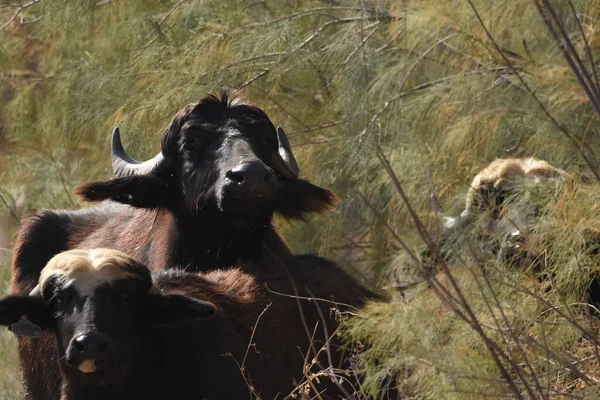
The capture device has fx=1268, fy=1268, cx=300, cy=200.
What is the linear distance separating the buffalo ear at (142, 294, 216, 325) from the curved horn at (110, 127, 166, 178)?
203 cm

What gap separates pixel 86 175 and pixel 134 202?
3.53 meters

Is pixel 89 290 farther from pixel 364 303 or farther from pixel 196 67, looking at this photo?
pixel 196 67

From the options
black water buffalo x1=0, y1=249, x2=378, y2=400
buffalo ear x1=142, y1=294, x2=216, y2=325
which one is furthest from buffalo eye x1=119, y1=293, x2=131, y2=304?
buffalo ear x1=142, y1=294, x2=216, y2=325

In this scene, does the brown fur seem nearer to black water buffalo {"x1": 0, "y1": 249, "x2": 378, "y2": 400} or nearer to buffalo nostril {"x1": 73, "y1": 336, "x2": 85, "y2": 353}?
black water buffalo {"x1": 0, "y1": 249, "x2": 378, "y2": 400}

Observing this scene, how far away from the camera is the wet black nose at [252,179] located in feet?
21.9

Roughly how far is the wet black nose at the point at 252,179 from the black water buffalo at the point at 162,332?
62cm

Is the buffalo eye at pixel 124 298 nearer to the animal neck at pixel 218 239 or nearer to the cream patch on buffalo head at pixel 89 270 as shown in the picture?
the cream patch on buffalo head at pixel 89 270

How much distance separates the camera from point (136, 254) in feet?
25.1

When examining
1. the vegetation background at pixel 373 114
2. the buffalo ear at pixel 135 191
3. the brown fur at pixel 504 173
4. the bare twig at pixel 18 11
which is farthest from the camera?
the bare twig at pixel 18 11

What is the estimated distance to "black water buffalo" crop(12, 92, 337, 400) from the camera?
699 cm

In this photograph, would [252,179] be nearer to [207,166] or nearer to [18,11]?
[207,166]

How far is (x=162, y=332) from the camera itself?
5.74 meters

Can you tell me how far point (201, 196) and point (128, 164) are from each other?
2.65 feet

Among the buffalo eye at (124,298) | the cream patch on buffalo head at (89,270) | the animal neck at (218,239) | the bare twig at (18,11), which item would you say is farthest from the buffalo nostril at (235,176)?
the bare twig at (18,11)
